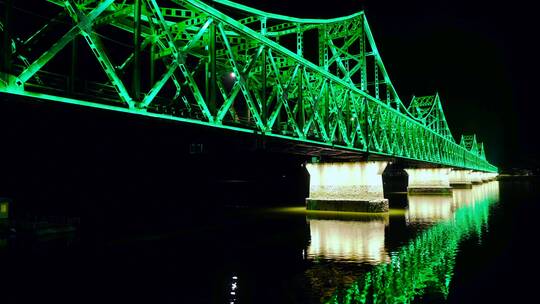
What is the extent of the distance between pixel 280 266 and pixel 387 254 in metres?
5.89

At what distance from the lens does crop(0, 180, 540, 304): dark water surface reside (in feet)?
47.2

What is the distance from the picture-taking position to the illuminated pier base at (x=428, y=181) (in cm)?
8469

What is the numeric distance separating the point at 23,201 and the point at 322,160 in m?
39.6

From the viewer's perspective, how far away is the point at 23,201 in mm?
55906

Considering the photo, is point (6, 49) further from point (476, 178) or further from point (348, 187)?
point (476, 178)

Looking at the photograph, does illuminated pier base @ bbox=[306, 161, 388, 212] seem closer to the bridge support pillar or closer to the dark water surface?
the dark water surface

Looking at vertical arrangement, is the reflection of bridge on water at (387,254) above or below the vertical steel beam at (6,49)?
below

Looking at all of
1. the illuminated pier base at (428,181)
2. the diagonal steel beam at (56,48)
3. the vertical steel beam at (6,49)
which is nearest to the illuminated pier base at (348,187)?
the diagonal steel beam at (56,48)

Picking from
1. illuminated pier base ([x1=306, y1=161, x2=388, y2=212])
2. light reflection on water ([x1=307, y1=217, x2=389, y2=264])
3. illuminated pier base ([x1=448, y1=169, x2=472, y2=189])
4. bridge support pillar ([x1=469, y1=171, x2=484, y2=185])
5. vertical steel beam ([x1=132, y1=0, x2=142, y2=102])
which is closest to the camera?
vertical steel beam ([x1=132, y1=0, x2=142, y2=102])

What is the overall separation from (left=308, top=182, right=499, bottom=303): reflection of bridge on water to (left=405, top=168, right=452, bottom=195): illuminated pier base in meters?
49.6

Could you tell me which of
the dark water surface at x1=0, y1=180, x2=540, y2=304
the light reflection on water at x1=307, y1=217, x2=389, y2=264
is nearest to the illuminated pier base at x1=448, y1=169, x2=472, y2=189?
the light reflection on water at x1=307, y1=217, x2=389, y2=264

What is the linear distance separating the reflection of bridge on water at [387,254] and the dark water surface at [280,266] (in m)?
0.05

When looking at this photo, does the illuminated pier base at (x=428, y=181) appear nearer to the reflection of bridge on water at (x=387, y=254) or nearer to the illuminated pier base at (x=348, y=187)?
the illuminated pier base at (x=348, y=187)

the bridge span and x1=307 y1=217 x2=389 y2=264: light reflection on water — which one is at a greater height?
the bridge span
